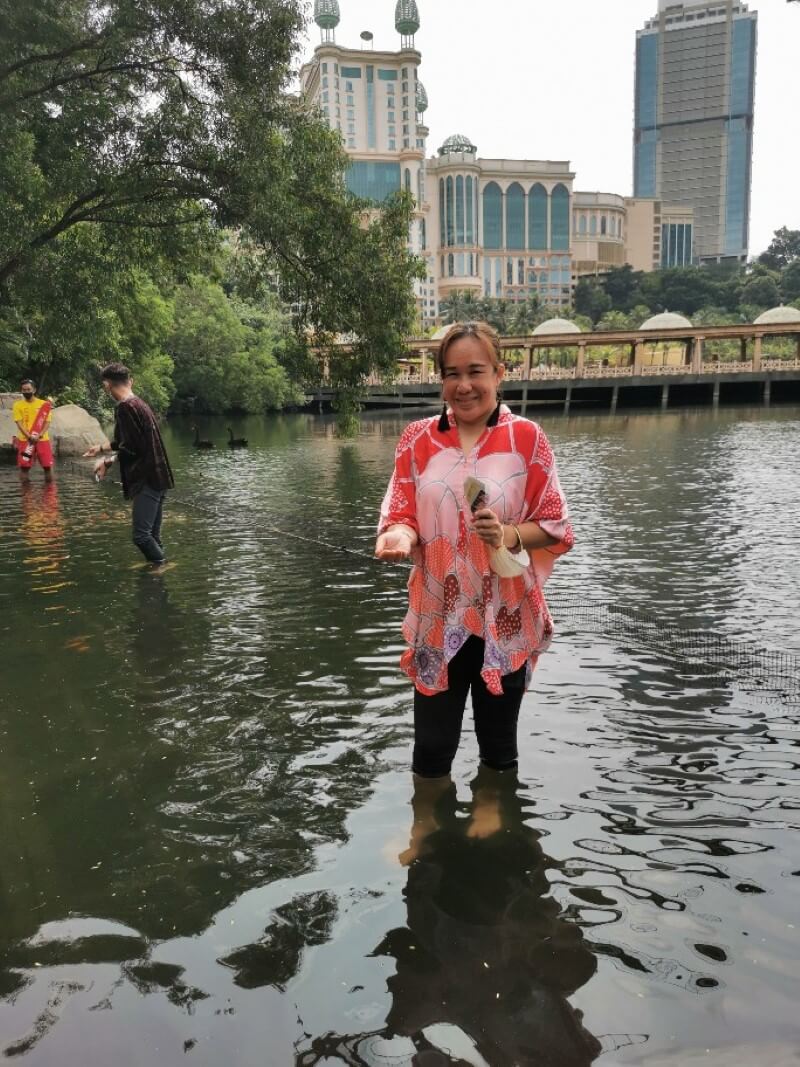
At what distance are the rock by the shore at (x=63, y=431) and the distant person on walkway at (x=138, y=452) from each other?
13.9 m

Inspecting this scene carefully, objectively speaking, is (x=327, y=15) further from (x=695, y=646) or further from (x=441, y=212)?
(x=695, y=646)

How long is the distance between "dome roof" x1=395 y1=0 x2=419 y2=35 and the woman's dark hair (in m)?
186

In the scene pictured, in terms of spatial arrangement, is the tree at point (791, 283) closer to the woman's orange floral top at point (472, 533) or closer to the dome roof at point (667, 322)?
the dome roof at point (667, 322)

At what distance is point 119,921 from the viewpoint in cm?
287

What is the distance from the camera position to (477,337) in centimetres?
293

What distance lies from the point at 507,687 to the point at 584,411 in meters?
54.2

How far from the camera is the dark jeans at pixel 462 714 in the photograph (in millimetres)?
3143

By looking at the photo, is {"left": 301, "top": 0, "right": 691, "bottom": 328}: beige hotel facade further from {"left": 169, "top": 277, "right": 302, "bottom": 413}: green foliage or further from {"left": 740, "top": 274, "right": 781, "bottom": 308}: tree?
{"left": 169, "top": 277, "right": 302, "bottom": 413}: green foliage

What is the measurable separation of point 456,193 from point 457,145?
12.3 metres

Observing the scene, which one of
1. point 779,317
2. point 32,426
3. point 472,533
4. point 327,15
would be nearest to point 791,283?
point 779,317

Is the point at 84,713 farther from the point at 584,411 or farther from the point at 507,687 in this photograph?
the point at 584,411

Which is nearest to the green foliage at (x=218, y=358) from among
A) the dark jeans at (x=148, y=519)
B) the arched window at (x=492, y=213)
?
the dark jeans at (x=148, y=519)

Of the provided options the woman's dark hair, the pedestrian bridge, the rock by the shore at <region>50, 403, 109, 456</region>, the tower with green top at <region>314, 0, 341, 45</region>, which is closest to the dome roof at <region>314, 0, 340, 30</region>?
the tower with green top at <region>314, 0, 341, 45</region>

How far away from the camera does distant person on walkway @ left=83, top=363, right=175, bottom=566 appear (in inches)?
307
